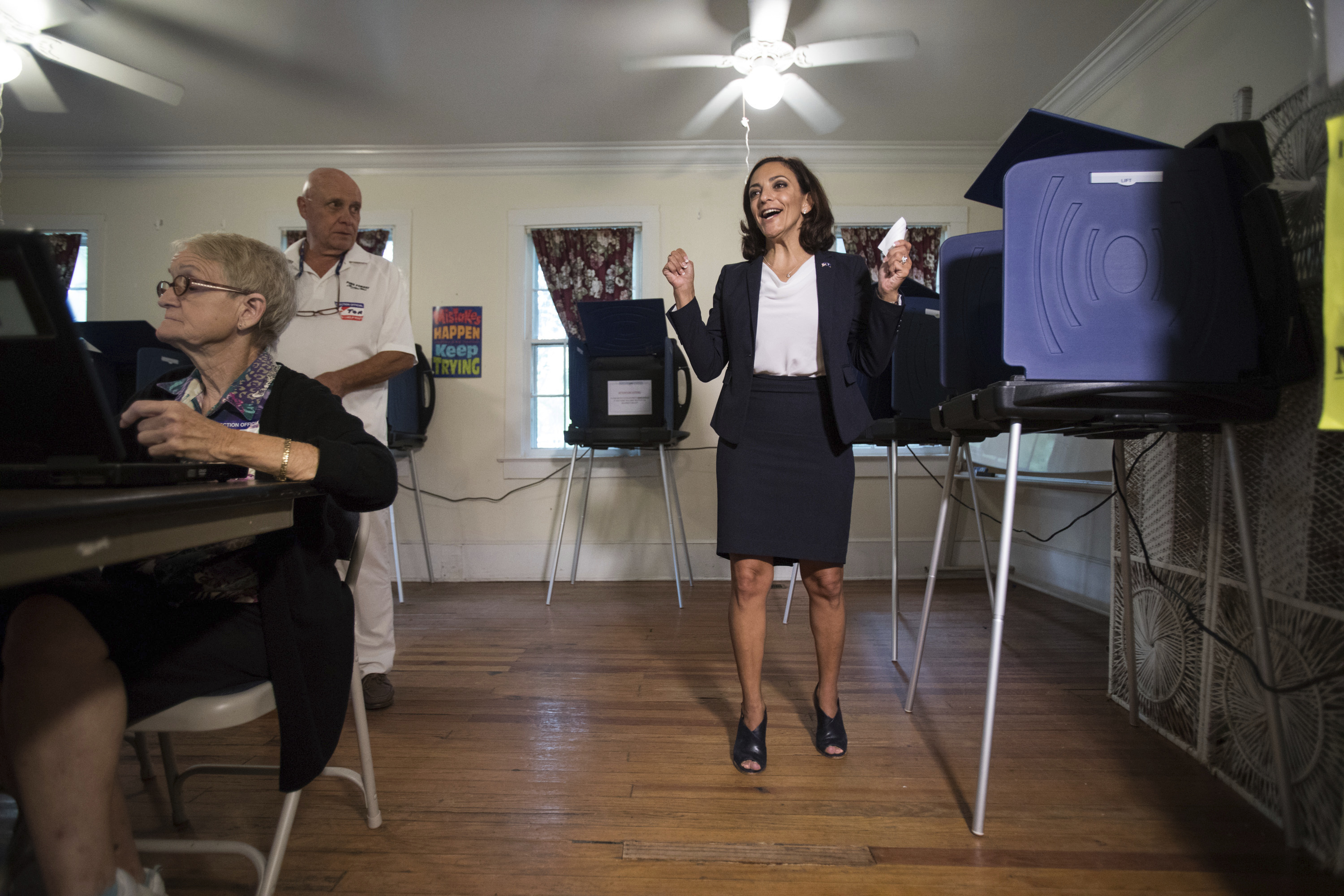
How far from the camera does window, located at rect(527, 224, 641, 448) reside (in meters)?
4.23

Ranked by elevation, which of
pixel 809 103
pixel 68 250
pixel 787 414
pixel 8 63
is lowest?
pixel 787 414

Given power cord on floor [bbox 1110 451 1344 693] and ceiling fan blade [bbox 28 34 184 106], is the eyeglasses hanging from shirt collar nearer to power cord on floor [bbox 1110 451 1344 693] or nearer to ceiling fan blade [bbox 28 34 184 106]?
ceiling fan blade [bbox 28 34 184 106]

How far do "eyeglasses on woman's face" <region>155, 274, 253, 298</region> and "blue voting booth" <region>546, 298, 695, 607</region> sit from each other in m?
2.18

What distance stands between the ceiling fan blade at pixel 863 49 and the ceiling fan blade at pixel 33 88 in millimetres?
3004

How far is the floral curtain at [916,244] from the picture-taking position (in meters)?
4.09

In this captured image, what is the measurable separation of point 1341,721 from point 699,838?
115 centimetres

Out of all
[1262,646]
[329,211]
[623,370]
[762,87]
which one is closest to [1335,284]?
[1262,646]

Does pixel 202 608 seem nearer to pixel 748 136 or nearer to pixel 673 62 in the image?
pixel 673 62

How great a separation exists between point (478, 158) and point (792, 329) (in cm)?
336

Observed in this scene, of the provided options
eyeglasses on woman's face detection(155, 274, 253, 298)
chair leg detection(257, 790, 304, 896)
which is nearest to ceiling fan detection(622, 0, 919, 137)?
eyeglasses on woman's face detection(155, 274, 253, 298)

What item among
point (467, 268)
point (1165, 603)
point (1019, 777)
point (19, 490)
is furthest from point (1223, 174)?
point (467, 268)

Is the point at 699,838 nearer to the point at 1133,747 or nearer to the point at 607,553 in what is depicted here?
the point at 1133,747

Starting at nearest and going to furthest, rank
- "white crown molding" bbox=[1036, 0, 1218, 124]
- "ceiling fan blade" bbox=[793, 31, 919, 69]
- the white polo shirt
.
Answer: the white polo shirt < "ceiling fan blade" bbox=[793, 31, 919, 69] < "white crown molding" bbox=[1036, 0, 1218, 124]

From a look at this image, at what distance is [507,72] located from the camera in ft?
10.8
